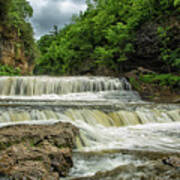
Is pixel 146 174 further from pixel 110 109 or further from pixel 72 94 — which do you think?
pixel 72 94

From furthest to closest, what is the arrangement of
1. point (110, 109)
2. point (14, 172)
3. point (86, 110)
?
1. point (110, 109)
2. point (86, 110)
3. point (14, 172)

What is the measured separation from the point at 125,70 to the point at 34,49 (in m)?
11.7

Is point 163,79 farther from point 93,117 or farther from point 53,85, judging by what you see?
point 93,117

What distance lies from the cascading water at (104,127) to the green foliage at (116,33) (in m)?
6.25

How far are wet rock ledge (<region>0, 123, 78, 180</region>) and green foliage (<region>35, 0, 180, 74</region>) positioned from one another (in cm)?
1153

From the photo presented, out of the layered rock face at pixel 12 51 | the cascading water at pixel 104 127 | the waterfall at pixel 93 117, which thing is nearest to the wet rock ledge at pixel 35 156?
the cascading water at pixel 104 127

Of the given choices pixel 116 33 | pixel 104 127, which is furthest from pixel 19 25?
pixel 104 127

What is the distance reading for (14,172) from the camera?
5.69ft

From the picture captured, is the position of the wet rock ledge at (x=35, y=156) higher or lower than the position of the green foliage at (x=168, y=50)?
lower

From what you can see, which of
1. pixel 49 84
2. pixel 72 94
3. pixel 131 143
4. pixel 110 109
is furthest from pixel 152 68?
pixel 131 143

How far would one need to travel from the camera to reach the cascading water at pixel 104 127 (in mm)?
2455

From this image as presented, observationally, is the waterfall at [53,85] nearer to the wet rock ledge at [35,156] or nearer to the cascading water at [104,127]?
the cascading water at [104,127]

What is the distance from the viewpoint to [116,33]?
16078mm

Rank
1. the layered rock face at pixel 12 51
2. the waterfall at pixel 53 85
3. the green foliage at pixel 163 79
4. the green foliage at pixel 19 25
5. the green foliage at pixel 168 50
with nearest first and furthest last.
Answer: the waterfall at pixel 53 85 < the green foliage at pixel 163 79 < the green foliage at pixel 168 50 < the green foliage at pixel 19 25 < the layered rock face at pixel 12 51
